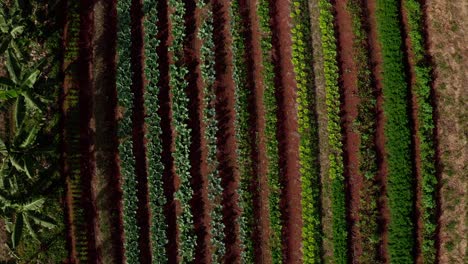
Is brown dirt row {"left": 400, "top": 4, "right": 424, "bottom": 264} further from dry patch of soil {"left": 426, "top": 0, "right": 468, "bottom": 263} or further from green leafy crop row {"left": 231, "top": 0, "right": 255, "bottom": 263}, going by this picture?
green leafy crop row {"left": 231, "top": 0, "right": 255, "bottom": 263}

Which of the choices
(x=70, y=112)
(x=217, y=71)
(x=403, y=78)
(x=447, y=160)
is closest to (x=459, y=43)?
(x=403, y=78)

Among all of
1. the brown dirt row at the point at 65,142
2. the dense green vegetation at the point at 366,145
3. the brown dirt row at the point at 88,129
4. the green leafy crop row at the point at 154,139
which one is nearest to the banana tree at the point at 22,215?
the brown dirt row at the point at 65,142

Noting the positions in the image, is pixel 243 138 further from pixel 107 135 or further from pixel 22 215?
pixel 22 215

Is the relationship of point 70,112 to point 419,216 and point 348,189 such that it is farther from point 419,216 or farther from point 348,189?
point 419,216

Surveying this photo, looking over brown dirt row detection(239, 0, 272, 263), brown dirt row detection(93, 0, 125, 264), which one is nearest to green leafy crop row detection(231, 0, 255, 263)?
brown dirt row detection(239, 0, 272, 263)

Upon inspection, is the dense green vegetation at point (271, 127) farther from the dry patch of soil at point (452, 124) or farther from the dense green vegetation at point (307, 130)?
the dry patch of soil at point (452, 124)
